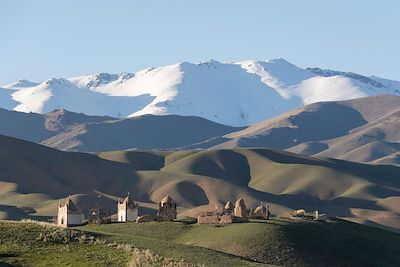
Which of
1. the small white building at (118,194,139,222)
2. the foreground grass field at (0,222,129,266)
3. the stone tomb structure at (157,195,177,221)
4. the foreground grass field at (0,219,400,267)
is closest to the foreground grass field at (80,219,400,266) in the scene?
the foreground grass field at (0,219,400,267)

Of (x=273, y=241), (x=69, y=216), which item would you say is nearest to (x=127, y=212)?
(x=69, y=216)

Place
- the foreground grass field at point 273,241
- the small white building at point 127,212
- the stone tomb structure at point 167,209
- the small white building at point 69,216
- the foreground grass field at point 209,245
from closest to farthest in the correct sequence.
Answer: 1. the foreground grass field at point 209,245
2. the foreground grass field at point 273,241
3. the small white building at point 69,216
4. the stone tomb structure at point 167,209
5. the small white building at point 127,212

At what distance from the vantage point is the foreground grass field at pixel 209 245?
67.1 meters

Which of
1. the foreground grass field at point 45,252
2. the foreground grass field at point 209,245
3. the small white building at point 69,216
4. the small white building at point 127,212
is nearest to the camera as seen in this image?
the foreground grass field at point 45,252

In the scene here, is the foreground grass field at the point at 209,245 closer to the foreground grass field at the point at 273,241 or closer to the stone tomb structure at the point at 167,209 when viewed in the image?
the foreground grass field at the point at 273,241

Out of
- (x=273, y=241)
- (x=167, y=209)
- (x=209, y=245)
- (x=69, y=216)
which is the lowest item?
(x=209, y=245)

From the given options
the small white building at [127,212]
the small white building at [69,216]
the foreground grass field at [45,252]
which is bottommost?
the foreground grass field at [45,252]

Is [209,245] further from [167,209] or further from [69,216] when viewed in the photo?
[167,209]

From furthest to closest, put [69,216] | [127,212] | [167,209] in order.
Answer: [167,209]
[127,212]
[69,216]

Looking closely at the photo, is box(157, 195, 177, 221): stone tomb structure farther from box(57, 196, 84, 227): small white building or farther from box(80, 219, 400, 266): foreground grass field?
box(80, 219, 400, 266): foreground grass field

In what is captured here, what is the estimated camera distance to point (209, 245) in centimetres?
8800

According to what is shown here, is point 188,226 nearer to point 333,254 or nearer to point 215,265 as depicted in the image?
point 333,254

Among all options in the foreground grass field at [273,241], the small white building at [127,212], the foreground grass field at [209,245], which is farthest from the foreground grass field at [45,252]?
the small white building at [127,212]

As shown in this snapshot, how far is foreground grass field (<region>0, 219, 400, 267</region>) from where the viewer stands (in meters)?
67.1
